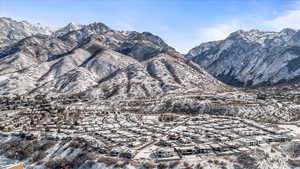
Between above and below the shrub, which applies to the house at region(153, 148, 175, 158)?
above

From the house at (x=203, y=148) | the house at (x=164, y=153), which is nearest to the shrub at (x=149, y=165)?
the house at (x=164, y=153)

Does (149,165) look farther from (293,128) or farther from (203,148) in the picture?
(293,128)

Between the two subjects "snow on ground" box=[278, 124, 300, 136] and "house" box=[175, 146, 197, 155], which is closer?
"house" box=[175, 146, 197, 155]

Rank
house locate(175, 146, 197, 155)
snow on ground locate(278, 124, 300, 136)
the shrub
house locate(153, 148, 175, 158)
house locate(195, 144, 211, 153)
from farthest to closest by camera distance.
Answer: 1. snow on ground locate(278, 124, 300, 136)
2. house locate(195, 144, 211, 153)
3. house locate(175, 146, 197, 155)
4. house locate(153, 148, 175, 158)
5. the shrub

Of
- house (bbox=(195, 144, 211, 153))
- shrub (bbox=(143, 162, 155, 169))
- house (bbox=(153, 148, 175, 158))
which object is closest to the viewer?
shrub (bbox=(143, 162, 155, 169))

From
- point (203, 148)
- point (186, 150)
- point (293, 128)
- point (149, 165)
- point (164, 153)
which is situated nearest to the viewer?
point (149, 165)

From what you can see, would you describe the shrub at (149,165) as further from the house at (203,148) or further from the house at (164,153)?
the house at (203,148)

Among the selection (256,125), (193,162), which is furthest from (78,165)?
(256,125)

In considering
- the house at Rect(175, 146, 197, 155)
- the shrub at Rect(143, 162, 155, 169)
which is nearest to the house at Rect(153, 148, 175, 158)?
the house at Rect(175, 146, 197, 155)

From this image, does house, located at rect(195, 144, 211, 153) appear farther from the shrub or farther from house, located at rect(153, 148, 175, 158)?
the shrub

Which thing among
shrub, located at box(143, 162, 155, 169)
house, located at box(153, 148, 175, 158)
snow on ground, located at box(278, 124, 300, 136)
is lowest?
shrub, located at box(143, 162, 155, 169)

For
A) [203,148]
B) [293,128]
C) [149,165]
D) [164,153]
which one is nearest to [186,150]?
[203,148]
